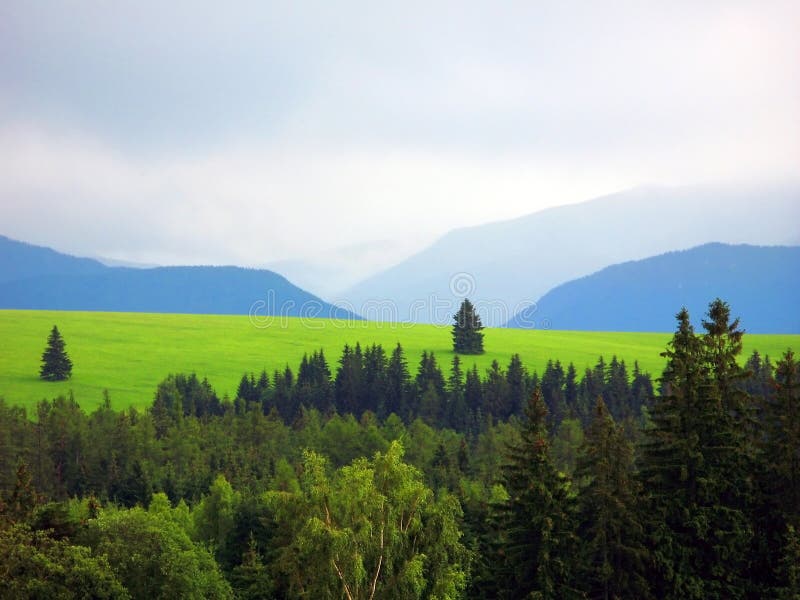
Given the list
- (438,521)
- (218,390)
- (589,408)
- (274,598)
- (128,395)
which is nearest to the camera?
(438,521)

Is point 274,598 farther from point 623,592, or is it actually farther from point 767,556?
point 767,556

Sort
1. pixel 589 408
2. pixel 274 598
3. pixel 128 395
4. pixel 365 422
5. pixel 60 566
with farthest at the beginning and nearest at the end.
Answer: pixel 128 395, pixel 589 408, pixel 365 422, pixel 274 598, pixel 60 566

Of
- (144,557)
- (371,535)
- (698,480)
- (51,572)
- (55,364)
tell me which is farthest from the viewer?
(55,364)

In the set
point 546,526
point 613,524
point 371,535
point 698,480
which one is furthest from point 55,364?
point 698,480

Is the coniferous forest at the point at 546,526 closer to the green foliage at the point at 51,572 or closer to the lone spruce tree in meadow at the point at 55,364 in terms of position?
the green foliage at the point at 51,572

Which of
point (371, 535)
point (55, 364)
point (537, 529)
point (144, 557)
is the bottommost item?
point (144, 557)

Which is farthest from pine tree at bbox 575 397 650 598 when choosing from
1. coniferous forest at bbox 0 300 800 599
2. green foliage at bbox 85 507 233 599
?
green foliage at bbox 85 507 233 599

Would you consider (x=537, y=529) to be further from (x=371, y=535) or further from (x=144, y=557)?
(x=144, y=557)

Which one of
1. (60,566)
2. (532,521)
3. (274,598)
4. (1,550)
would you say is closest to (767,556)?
(532,521)

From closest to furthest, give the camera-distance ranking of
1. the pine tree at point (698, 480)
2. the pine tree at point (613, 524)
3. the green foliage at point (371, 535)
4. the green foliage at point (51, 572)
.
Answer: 1. the green foliage at point (51, 572)
2. the green foliage at point (371, 535)
3. the pine tree at point (698, 480)
4. the pine tree at point (613, 524)

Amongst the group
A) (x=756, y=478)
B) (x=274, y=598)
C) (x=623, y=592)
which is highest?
(x=756, y=478)

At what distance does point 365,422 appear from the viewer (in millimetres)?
123938

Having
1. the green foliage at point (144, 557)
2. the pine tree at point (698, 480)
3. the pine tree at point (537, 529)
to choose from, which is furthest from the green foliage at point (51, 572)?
the pine tree at point (698, 480)

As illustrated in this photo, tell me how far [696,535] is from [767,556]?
12.0ft
